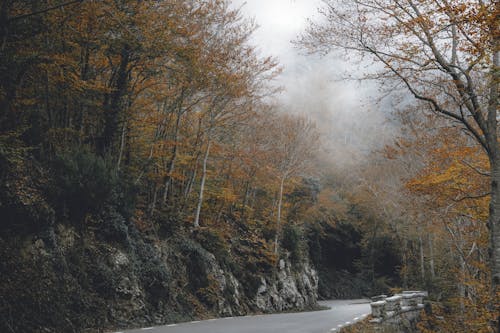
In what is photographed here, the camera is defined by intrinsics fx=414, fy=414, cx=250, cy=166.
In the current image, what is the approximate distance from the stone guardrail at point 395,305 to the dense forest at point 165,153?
0.70m

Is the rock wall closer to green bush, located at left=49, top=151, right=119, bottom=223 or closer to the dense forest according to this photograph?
the dense forest

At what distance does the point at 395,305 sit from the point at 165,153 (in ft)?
32.4

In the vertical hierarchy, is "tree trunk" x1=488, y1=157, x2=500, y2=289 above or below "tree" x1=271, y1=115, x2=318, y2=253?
below

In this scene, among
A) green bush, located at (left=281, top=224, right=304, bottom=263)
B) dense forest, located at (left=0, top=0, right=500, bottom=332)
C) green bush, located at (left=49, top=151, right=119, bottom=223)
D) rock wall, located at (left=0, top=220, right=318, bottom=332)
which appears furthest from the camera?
green bush, located at (left=281, top=224, right=304, bottom=263)

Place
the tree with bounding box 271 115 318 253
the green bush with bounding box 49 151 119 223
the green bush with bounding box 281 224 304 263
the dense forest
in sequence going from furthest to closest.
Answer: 1. the green bush with bounding box 281 224 304 263
2. the tree with bounding box 271 115 318 253
3. the green bush with bounding box 49 151 119 223
4. the dense forest

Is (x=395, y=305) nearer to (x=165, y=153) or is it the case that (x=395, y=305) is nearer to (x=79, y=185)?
(x=165, y=153)

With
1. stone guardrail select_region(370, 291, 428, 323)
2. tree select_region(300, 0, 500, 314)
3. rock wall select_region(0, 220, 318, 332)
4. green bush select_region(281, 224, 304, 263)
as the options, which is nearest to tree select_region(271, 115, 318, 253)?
green bush select_region(281, 224, 304, 263)

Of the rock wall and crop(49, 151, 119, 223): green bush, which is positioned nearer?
the rock wall

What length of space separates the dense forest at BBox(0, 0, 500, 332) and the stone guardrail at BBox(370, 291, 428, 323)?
0.70 meters

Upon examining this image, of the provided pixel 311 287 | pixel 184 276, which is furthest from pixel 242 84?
pixel 311 287

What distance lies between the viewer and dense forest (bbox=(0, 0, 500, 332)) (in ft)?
28.7

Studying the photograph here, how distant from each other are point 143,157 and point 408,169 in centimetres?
1268

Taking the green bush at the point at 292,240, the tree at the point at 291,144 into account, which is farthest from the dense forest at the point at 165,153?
the green bush at the point at 292,240

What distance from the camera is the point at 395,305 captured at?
13234 mm
